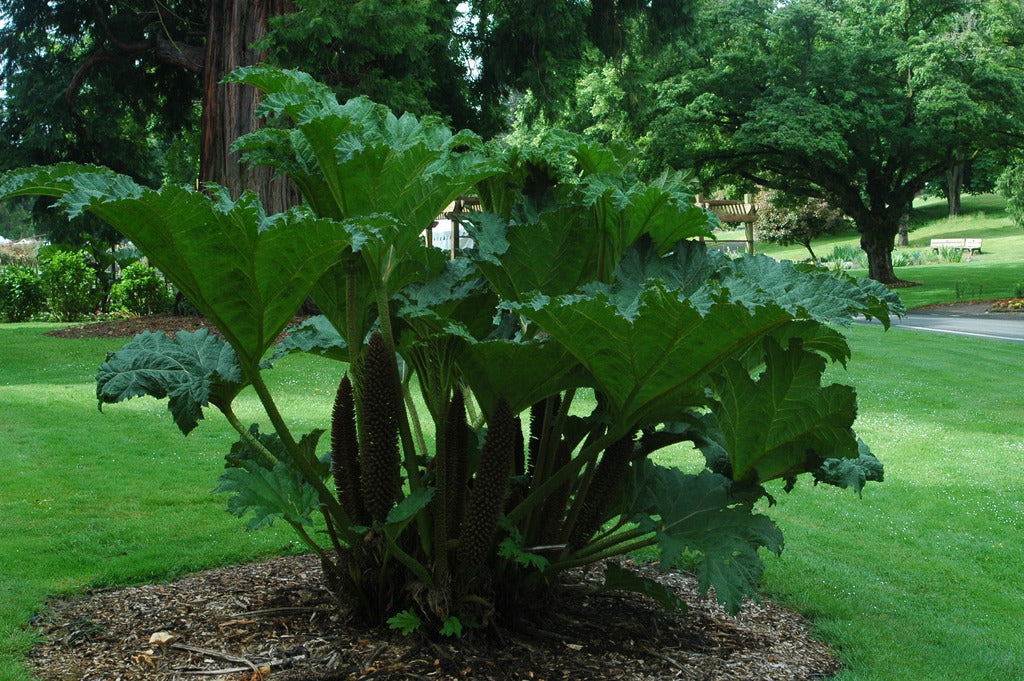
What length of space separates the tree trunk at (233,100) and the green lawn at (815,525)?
134 inches

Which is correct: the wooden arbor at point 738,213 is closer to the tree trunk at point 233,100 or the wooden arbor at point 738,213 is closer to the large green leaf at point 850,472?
the tree trunk at point 233,100

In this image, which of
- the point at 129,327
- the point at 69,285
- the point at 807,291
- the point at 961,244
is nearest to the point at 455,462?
the point at 807,291

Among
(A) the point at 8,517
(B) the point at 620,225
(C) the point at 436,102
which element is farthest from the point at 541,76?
(B) the point at 620,225

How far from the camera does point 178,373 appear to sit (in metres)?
2.89

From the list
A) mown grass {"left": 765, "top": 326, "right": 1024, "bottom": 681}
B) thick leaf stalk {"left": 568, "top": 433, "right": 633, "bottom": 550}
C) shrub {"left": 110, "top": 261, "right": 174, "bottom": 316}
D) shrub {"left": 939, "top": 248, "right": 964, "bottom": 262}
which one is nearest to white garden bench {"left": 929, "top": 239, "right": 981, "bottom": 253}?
shrub {"left": 939, "top": 248, "right": 964, "bottom": 262}

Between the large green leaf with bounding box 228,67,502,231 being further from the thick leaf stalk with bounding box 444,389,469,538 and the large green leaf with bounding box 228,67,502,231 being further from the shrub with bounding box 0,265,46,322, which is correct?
the shrub with bounding box 0,265,46,322

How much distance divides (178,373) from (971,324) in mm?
20564

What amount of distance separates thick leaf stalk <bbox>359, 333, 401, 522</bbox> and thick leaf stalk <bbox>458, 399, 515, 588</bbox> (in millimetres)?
263

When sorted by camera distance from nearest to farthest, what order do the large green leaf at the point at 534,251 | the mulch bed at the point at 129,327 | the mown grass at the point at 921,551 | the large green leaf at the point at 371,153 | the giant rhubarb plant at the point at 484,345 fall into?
the giant rhubarb plant at the point at 484,345 → the large green leaf at the point at 371,153 → the large green leaf at the point at 534,251 → the mown grass at the point at 921,551 → the mulch bed at the point at 129,327

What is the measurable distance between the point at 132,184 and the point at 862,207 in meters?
28.3

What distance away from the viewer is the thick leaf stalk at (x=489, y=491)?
274 centimetres

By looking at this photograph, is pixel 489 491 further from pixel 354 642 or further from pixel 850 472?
pixel 850 472

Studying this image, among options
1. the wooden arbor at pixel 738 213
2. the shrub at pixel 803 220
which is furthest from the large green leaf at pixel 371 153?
the shrub at pixel 803 220

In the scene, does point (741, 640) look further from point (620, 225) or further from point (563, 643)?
point (620, 225)
